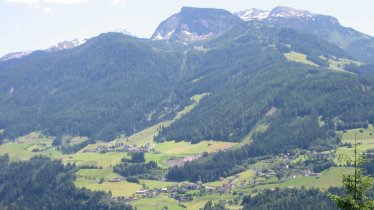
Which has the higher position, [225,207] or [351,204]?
[351,204]

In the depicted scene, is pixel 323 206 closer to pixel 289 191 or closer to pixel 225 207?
A: pixel 289 191

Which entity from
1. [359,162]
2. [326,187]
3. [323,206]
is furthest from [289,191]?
[359,162]

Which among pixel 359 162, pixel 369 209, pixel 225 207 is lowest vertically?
pixel 225 207

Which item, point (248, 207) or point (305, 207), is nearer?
point (305, 207)

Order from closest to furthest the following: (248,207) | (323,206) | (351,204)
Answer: (351,204) → (323,206) → (248,207)

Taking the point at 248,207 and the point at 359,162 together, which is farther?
the point at 248,207

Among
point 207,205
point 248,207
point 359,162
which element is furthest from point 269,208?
point 359,162

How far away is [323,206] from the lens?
172 m

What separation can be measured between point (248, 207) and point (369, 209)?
14849cm

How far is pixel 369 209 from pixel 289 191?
157129 mm

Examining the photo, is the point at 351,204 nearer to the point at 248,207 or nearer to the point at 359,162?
the point at 359,162

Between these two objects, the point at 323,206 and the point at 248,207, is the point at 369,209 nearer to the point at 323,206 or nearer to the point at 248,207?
the point at 323,206

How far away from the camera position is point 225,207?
19850 cm

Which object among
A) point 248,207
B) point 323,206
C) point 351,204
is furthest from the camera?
point 248,207
